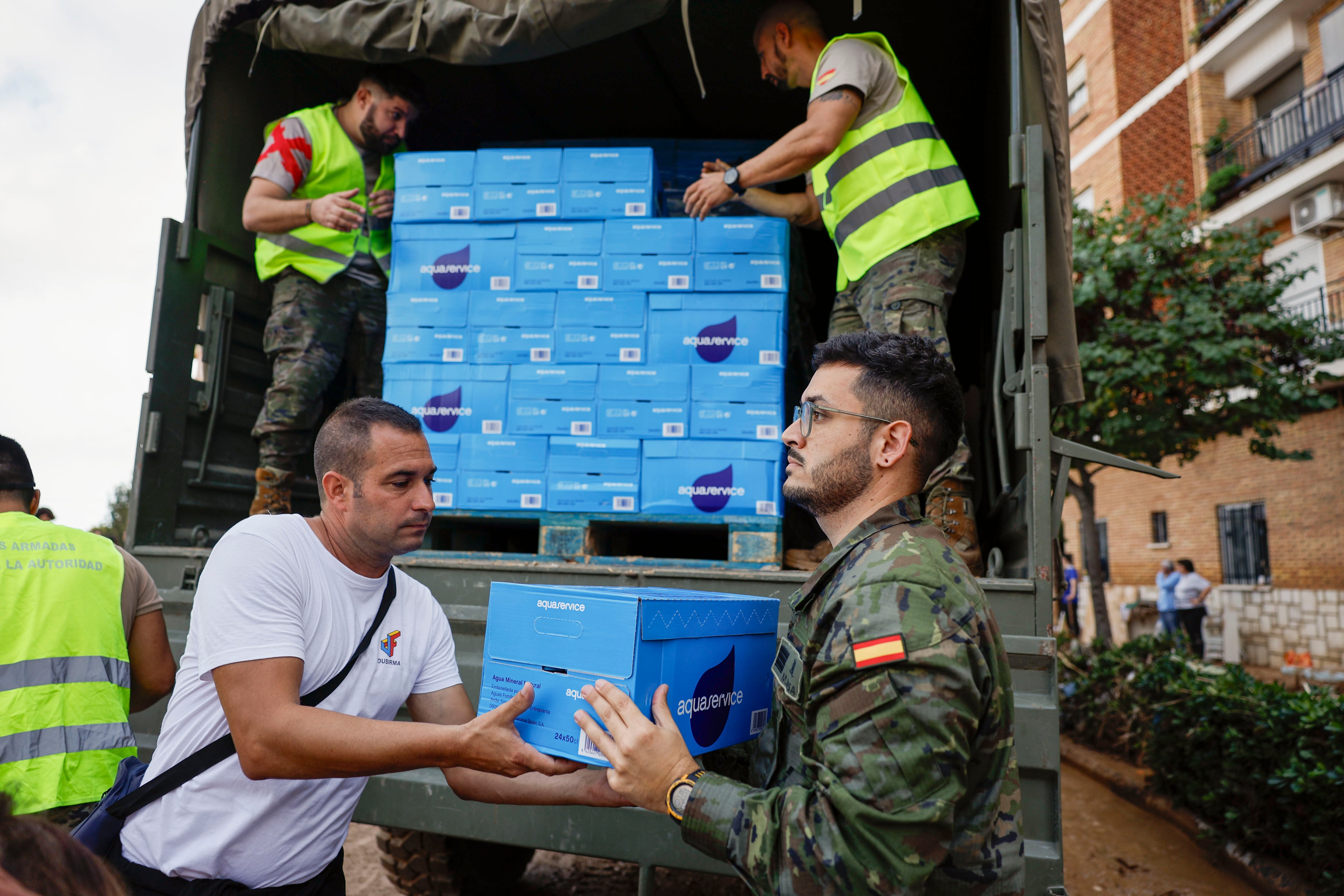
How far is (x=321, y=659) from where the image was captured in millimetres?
1843

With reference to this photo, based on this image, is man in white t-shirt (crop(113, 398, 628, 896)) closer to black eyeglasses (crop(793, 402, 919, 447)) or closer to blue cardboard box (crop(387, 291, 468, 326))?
black eyeglasses (crop(793, 402, 919, 447))

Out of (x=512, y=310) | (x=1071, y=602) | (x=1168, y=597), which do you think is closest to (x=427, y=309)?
(x=512, y=310)

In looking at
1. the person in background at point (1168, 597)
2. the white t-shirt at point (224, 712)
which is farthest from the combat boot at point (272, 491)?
the person in background at point (1168, 597)

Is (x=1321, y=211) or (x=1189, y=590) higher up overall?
(x=1321, y=211)

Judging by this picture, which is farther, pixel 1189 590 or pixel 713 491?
pixel 1189 590

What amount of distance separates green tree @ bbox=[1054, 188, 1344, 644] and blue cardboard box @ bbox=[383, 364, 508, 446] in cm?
857

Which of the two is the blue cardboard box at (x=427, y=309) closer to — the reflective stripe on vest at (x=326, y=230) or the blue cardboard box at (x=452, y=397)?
the blue cardboard box at (x=452, y=397)

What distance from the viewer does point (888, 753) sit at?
4.13 ft

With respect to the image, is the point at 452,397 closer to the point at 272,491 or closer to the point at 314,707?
the point at 272,491

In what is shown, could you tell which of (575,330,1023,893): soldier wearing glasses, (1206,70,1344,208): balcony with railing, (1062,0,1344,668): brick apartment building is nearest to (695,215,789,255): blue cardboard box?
(575,330,1023,893): soldier wearing glasses

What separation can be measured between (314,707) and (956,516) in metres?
1.99

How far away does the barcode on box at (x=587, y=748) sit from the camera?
1598 millimetres

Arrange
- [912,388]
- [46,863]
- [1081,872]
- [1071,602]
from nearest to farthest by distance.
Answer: [46,863] → [912,388] → [1081,872] → [1071,602]

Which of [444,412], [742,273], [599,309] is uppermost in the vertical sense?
[742,273]
